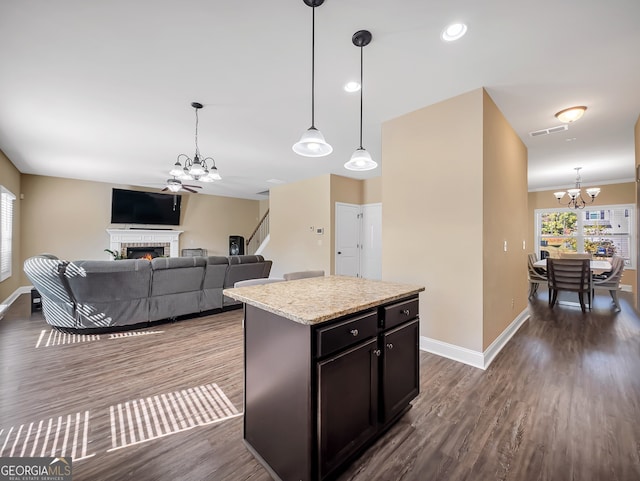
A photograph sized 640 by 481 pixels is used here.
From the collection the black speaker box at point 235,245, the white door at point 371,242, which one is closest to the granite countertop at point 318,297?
the white door at point 371,242

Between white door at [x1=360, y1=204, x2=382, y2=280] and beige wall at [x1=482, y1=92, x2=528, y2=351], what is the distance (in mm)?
2987

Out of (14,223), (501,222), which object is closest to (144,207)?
(14,223)

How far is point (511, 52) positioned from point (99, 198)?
9391 millimetres

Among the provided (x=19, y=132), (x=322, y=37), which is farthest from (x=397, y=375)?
(x=19, y=132)

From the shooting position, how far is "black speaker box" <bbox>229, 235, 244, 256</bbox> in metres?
9.65

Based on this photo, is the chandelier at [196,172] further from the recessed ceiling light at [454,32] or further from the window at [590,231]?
the window at [590,231]

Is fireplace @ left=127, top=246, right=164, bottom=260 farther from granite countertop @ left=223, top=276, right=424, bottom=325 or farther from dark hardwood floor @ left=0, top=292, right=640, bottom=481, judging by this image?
granite countertop @ left=223, top=276, right=424, bottom=325

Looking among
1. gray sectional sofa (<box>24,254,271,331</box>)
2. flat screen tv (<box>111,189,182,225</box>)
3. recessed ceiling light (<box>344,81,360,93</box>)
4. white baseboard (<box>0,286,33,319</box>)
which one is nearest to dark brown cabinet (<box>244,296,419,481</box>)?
recessed ceiling light (<box>344,81,360,93</box>)

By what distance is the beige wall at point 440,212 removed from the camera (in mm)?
2754

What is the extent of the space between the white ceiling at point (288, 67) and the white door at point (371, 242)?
2595 millimetres

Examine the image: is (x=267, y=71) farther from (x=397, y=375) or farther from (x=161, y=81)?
(x=397, y=375)

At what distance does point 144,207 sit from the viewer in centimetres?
806

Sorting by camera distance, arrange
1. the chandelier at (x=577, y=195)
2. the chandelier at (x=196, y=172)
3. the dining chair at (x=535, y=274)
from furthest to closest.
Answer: the chandelier at (x=577, y=195)
the dining chair at (x=535, y=274)
the chandelier at (x=196, y=172)

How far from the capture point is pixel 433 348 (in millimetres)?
3080
